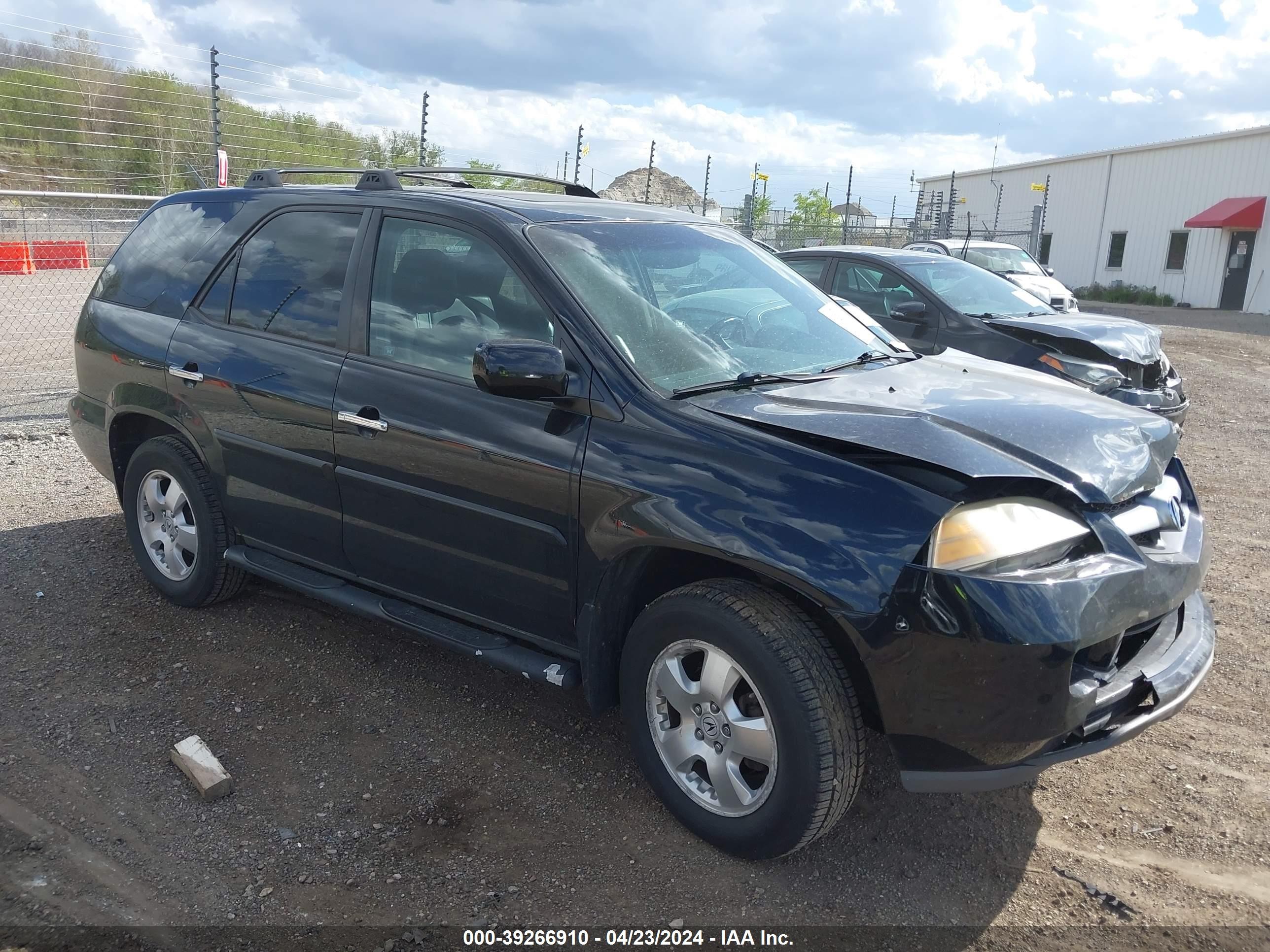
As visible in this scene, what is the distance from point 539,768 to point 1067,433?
2.05 m

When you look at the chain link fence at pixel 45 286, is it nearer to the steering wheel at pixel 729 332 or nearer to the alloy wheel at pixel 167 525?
the alloy wheel at pixel 167 525

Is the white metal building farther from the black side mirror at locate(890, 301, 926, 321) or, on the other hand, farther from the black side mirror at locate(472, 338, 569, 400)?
the black side mirror at locate(472, 338, 569, 400)

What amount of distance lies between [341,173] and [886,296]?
5.43 metres

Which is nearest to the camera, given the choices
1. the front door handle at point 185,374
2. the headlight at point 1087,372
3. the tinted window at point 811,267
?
the front door handle at point 185,374

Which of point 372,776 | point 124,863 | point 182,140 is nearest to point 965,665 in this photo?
point 372,776

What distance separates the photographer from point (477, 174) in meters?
4.80

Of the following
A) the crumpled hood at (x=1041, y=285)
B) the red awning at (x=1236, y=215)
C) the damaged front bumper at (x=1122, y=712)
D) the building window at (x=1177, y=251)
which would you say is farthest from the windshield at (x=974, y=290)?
the building window at (x=1177, y=251)

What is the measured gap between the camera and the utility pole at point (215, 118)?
9.52m

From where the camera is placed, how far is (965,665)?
2.53 metres

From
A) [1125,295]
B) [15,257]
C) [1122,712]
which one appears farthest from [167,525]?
[1125,295]

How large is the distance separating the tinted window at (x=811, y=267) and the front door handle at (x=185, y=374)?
19.2ft

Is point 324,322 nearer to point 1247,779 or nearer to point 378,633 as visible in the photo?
point 378,633

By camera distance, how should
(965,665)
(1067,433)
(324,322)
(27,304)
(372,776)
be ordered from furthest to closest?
1. (27,304)
2. (324,322)
3. (372,776)
4. (1067,433)
5. (965,665)

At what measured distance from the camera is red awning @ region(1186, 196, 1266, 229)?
3005 cm
